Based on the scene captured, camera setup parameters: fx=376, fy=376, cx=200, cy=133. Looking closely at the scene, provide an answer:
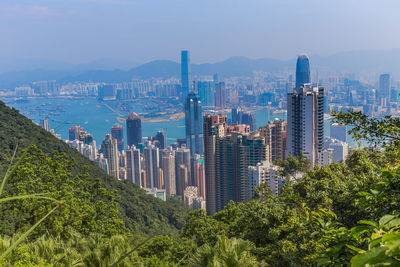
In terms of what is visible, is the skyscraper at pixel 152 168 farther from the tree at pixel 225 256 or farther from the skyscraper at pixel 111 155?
the tree at pixel 225 256

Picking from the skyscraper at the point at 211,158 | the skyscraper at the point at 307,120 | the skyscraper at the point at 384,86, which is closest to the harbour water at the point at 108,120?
the skyscraper at the point at 384,86

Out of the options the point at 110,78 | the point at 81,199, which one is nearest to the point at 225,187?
the point at 81,199

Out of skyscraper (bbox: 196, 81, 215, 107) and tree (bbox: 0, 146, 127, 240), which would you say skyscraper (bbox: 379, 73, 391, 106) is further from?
tree (bbox: 0, 146, 127, 240)

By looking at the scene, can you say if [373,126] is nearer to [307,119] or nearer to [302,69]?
[307,119]

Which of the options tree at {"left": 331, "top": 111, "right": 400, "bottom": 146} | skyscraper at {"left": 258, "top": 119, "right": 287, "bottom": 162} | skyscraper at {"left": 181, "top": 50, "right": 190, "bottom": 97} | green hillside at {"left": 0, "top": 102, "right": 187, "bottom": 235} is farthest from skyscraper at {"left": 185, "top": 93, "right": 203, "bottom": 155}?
tree at {"left": 331, "top": 111, "right": 400, "bottom": 146}

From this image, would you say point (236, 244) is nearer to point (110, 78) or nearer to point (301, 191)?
point (301, 191)

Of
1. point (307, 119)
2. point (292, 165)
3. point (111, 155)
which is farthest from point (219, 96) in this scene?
point (292, 165)
